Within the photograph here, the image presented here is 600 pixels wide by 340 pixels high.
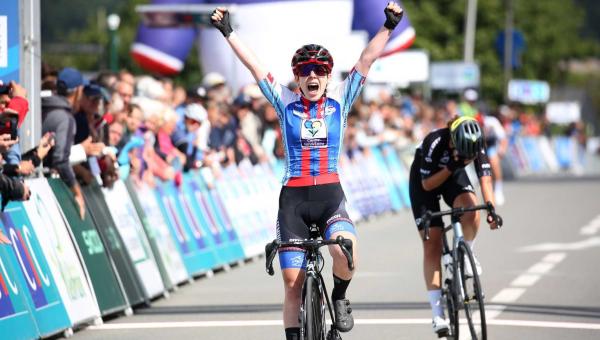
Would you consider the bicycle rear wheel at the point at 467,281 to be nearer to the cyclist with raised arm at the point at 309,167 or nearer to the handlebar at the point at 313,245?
the cyclist with raised arm at the point at 309,167

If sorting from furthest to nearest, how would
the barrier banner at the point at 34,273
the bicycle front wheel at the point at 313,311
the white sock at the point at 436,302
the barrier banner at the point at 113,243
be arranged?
1. the barrier banner at the point at 113,243
2. the barrier banner at the point at 34,273
3. the white sock at the point at 436,302
4. the bicycle front wheel at the point at 313,311

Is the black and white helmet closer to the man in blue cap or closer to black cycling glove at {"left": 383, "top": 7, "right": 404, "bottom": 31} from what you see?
black cycling glove at {"left": 383, "top": 7, "right": 404, "bottom": 31}

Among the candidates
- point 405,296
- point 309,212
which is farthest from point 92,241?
point 309,212

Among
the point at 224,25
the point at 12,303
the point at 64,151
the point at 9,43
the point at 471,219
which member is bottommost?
the point at 471,219

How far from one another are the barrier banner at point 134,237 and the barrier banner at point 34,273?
1991 mm

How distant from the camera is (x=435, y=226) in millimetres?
10617

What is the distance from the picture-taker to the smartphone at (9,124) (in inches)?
403

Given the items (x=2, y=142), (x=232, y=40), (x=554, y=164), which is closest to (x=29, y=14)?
(x=2, y=142)

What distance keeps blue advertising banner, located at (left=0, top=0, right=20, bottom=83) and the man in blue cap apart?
1.27ft

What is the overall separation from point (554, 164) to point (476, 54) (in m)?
28.2

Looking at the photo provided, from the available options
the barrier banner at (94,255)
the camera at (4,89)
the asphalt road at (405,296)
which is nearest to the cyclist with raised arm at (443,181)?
the asphalt road at (405,296)

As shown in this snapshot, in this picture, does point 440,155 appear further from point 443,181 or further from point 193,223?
point 193,223

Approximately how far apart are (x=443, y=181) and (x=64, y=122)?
11.0 feet

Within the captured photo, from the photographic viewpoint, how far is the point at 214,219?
16.7 meters
